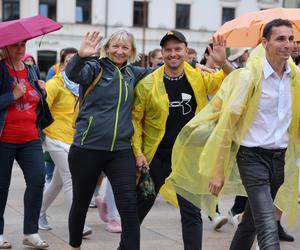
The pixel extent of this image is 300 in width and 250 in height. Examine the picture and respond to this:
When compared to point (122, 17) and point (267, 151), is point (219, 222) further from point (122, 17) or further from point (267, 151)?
point (122, 17)

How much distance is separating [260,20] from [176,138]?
123 inches

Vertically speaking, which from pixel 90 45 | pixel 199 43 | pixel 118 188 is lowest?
pixel 199 43

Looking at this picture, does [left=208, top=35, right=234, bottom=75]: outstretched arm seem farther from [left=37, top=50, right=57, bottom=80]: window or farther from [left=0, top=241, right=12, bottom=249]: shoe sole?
[left=37, top=50, right=57, bottom=80]: window

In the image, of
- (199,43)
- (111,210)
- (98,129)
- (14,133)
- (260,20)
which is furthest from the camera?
(199,43)

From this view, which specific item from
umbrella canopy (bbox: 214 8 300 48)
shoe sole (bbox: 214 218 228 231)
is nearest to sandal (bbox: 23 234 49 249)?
shoe sole (bbox: 214 218 228 231)

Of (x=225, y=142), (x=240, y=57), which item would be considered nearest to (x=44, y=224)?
(x=225, y=142)

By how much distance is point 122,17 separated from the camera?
4397cm

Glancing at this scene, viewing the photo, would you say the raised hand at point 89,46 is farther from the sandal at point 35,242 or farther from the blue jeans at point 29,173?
the sandal at point 35,242

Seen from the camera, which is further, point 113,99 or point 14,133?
point 14,133

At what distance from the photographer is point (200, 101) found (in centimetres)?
518

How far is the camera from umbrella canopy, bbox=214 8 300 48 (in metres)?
7.50

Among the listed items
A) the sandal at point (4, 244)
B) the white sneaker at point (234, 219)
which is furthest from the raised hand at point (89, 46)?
the white sneaker at point (234, 219)

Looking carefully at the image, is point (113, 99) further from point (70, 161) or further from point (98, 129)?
point (70, 161)

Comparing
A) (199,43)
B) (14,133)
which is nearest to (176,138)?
(14,133)
